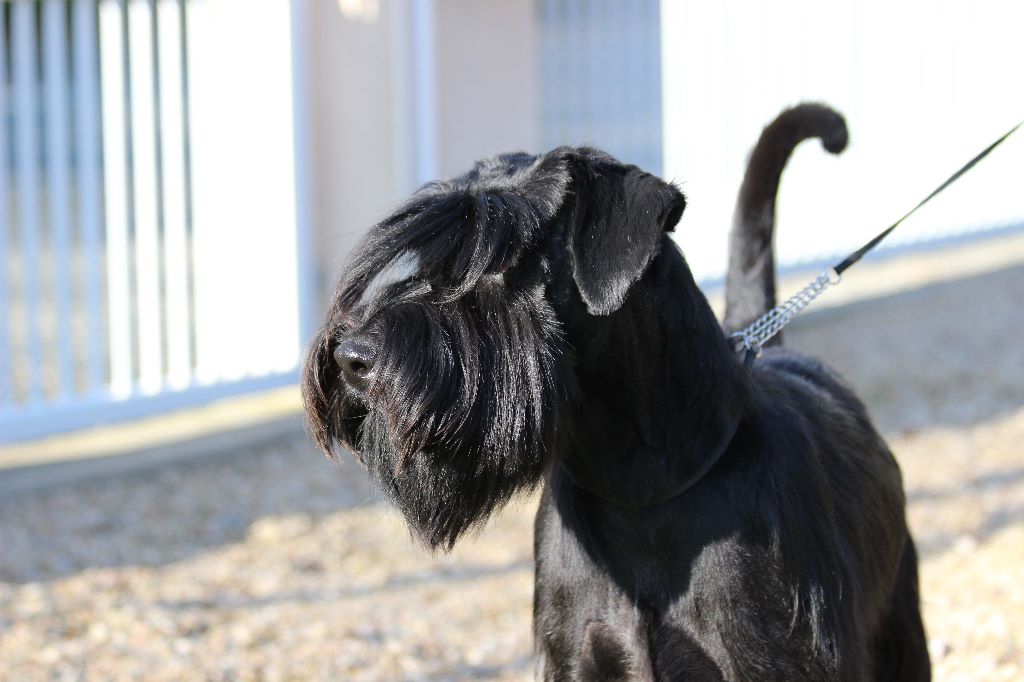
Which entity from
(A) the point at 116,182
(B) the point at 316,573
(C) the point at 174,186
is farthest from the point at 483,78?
(B) the point at 316,573

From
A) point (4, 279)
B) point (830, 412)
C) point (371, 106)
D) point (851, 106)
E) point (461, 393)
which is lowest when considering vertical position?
point (4, 279)

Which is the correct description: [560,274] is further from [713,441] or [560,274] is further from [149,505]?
[149,505]

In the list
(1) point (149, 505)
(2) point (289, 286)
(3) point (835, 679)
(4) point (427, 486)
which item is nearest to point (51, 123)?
(2) point (289, 286)

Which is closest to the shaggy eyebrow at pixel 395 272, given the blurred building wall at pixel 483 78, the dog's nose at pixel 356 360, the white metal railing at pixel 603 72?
the dog's nose at pixel 356 360

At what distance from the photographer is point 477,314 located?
2.14 meters

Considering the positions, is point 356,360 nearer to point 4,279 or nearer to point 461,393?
point 461,393

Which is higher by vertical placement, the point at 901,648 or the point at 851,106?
the point at 851,106

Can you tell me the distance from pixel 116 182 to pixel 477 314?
4.58 metres

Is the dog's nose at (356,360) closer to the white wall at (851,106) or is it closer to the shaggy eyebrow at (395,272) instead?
the shaggy eyebrow at (395,272)

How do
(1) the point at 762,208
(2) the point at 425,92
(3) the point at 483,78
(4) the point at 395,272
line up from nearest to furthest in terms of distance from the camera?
(4) the point at 395,272
(1) the point at 762,208
(2) the point at 425,92
(3) the point at 483,78

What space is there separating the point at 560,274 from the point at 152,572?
10.4 feet

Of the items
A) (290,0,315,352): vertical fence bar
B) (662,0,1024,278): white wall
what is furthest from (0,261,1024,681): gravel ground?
(662,0,1024,278): white wall

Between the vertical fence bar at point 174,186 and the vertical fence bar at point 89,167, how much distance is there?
34 cm

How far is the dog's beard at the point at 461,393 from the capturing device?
2.09m
